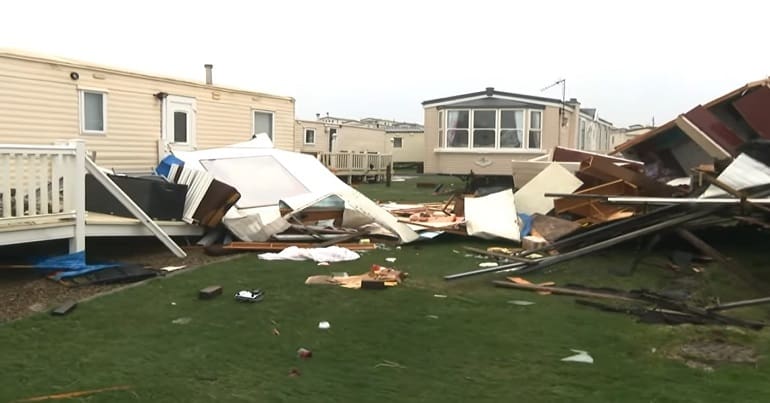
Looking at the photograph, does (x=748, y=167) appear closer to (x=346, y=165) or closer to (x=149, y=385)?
(x=149, y=385)

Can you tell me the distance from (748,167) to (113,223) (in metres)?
7.18

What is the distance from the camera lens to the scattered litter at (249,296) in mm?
5840

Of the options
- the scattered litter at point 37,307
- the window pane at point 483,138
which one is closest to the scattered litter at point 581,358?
the scattered litter at point 37,307

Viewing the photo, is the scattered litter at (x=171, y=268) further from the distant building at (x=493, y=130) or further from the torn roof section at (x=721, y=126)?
the distant building at (x=493, y=130)

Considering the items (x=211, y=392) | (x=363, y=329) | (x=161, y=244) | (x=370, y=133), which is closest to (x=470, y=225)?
(x=161, y=244)

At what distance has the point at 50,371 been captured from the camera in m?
3.94

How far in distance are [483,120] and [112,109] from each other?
37.7 ft

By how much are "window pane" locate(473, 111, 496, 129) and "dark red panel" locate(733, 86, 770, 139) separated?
37.9 ft

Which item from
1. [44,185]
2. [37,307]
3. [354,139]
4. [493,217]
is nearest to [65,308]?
[37,307]

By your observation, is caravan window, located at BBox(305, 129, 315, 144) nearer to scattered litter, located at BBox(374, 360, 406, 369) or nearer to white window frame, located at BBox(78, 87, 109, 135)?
white window frame, located at BBox(78, 87, 109, 135)

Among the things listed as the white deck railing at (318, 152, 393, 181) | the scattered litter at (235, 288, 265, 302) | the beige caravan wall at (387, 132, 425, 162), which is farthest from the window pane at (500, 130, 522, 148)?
the beige caravan wall at (387, 132, 425, 162)

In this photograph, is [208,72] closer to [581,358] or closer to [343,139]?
[581,358]

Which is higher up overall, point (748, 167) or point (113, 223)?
point (748, 167)

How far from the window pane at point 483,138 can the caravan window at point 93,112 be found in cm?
1148
